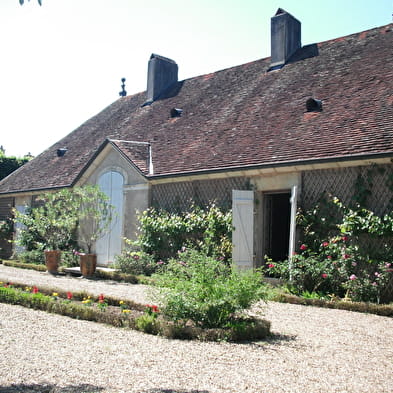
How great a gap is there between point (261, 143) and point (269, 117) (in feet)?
4.04

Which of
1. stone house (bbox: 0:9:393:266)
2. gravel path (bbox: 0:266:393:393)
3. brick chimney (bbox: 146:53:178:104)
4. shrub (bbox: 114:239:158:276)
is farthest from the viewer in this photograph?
brick chimney (bbox: 146:53:178:104)

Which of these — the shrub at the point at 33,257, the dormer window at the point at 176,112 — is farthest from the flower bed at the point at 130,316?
the dormer window at the point at 176,112

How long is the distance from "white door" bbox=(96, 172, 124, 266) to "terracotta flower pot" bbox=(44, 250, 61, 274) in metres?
1.52

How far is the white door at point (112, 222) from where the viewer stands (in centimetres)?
1514

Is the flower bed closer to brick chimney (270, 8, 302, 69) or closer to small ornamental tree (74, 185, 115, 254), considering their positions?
small ornamental tree (74, 185, 115, 254)

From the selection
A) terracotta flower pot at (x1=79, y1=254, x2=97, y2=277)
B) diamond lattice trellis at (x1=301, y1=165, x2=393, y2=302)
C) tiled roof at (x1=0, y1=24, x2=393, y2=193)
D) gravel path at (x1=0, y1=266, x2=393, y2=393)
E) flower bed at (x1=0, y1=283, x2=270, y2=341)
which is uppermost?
tiled roof at (x1=0, y1=24, x2=393, y2=193)

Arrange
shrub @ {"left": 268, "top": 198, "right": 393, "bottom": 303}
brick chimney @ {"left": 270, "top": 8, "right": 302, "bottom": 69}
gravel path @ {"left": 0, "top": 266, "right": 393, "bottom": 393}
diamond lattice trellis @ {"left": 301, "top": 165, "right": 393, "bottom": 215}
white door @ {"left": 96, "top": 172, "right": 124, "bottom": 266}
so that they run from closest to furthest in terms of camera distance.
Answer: gravel path @ {"left": 0, "top": 266, "right": 393, "bottom": 393} < shrub @ {"left": 268, "top": 198, "right": 393, "bottom": 303} < diamond lattice trellis @ {"left": 301, "top": 165, "right": 393, "bottom": 215} < white door @ {"left": 96, "top": 172, "right": 124, "bottom": 266} < brick chimney @ {"left": 270, "top": 8, "right": 302, "bottom": 69}

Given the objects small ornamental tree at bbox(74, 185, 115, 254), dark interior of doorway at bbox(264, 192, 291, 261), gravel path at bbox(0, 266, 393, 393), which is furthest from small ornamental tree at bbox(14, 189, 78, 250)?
gravel path at bbox(0, 266, 393, 393)

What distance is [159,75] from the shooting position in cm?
1988

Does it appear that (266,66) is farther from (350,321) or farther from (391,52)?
(350,321)

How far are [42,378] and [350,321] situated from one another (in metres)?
4.76

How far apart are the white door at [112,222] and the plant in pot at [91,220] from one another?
186mm

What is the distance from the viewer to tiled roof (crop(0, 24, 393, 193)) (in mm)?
10695

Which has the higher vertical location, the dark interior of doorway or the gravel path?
the dark interior of doorway
